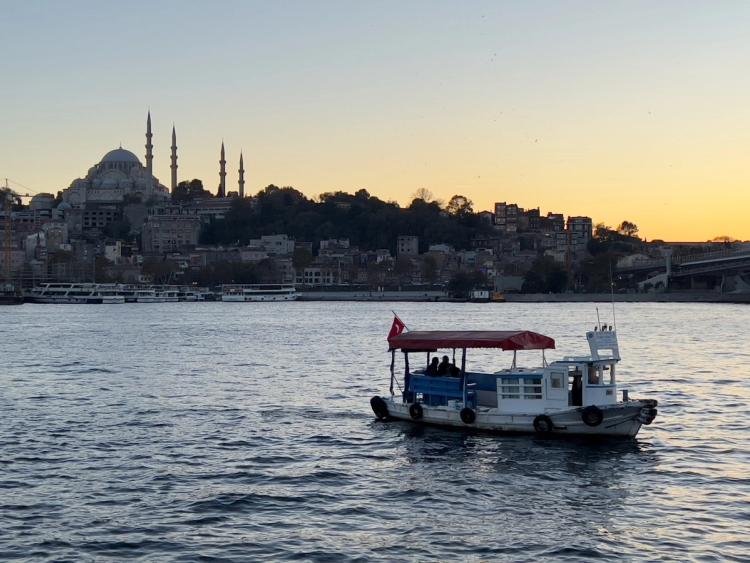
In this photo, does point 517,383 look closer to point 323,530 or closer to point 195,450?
point 195,450

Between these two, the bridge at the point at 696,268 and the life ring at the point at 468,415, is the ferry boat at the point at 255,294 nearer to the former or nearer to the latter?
the bridge at the point at 696,268

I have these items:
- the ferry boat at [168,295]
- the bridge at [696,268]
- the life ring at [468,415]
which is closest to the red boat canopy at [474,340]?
the life ring at [468,415]

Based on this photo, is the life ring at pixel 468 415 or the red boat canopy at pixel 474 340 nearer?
the life ring at pixel 468 415

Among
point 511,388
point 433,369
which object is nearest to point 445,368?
point 433,369

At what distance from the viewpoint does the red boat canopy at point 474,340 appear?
25.5 m

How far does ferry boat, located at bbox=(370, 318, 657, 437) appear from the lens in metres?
23.9

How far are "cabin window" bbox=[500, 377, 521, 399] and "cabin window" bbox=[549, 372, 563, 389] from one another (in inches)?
30.6

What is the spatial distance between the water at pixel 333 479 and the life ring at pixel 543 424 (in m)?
0.32

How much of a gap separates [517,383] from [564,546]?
9.07m

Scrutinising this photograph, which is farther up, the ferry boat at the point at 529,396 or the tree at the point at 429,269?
the tree at the point at 429,269

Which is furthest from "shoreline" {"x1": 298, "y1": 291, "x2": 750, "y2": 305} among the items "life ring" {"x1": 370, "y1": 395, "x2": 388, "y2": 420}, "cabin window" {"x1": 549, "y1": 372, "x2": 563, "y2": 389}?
"cabin window" {"x1": 549, "y1": 372, "x2": 563, "y2": 389}

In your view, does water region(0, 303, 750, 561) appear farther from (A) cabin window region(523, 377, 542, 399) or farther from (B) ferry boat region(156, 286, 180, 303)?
(B) ferry boat region(156, 286, 180, 303)

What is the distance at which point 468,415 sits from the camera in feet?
81.6

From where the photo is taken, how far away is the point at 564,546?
52.0 feet
